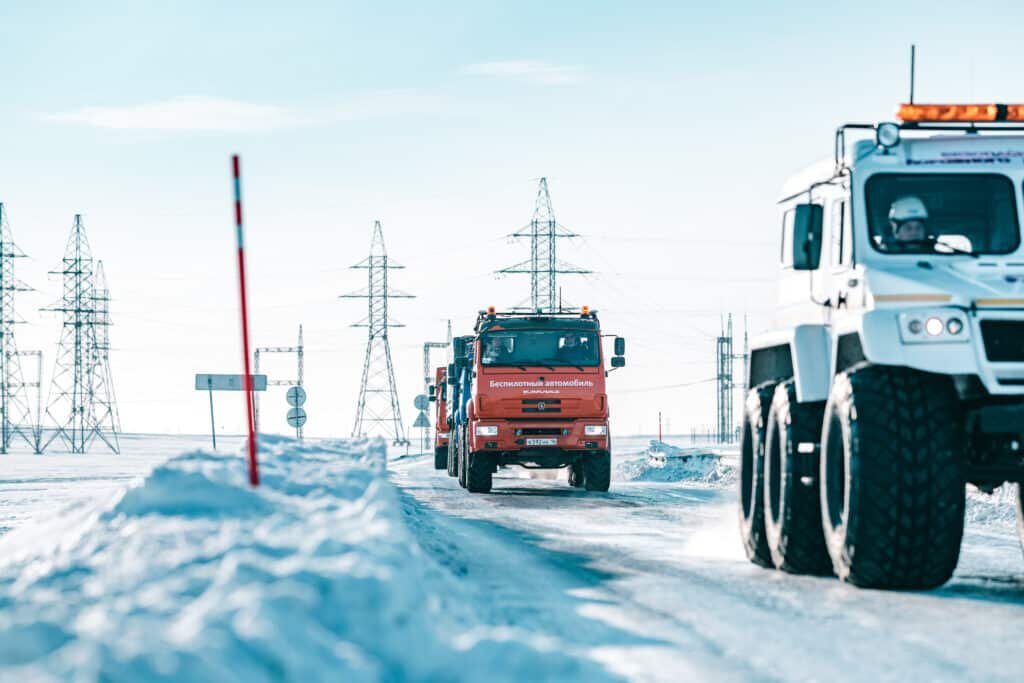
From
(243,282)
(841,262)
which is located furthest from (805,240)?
(243,282)

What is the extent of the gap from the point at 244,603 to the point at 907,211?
18.4ft

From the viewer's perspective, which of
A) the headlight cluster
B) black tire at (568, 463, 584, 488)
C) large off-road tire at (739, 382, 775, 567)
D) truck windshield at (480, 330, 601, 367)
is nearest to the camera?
the headlight cluster

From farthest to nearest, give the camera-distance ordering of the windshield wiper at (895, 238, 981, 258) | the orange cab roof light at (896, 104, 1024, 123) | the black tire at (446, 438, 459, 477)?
the black tire at (446, 438, 459, 477) → the orange cab roof light at (896, 104, 1024, 123) → the windshield wiper at (895, 238, 981, 258)

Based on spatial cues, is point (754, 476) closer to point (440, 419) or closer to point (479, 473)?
point (479, 473)

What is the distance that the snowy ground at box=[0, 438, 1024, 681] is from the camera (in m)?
5.61

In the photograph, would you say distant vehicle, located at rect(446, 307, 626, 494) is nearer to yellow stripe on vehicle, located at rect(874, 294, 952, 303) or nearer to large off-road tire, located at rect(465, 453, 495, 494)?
large off-road tire, located at rect(465, 453, 495, 494)

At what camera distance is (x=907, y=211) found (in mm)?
9820

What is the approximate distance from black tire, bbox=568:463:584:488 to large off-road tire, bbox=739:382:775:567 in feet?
50.5

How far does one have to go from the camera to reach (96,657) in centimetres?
529

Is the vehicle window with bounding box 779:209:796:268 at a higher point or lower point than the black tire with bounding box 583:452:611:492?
higher

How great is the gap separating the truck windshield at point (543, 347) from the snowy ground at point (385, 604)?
12247mm

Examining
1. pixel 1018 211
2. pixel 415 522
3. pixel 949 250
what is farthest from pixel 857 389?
pixel 415 522

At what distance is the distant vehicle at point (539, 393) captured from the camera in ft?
80.9

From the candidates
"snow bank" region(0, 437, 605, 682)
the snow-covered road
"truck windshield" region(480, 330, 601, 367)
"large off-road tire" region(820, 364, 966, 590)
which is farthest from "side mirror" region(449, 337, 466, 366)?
"large off-road tire" region(820, 364, 966, 590)
